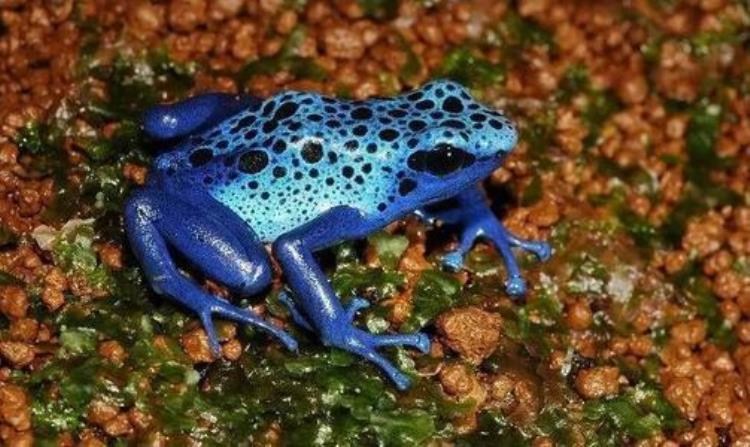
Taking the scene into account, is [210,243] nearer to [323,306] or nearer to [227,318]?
[227,318]

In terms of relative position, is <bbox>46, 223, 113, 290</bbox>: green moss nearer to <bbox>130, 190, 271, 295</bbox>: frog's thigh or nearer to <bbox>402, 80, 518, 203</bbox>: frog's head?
<bbox>130, 190, 271, 295</bbox>: frog's thigh

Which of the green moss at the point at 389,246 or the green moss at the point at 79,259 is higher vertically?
the green moss at the point at 79,259

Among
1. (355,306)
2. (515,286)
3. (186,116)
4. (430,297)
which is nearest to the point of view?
(355,306)

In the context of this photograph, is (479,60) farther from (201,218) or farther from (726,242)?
(201,218)

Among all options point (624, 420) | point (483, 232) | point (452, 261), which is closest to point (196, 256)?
point (452, 261)

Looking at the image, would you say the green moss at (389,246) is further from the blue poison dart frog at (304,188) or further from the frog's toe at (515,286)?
the frog's toe at (515,286)

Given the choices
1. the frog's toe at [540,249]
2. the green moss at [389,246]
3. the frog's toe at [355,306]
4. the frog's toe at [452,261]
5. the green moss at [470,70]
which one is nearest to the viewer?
the frog's toe at [355,306]

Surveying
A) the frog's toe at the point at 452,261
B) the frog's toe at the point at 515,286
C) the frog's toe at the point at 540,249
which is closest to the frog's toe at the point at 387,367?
the frog's toe at the point at 452,261
